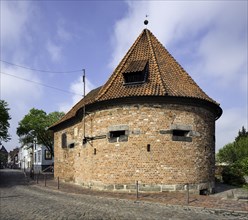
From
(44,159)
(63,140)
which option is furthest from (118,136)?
(44,159)

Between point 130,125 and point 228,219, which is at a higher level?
point 130,125

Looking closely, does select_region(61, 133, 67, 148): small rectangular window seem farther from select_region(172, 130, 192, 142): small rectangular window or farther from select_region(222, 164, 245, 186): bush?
select_region(222, 164, 245, 186): bush

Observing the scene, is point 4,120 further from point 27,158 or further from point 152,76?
point 27,158

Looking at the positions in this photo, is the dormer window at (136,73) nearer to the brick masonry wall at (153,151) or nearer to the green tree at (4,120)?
the brick masonry wall at (153,151)

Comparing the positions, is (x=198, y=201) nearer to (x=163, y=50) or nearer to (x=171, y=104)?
(x=171, y=104)

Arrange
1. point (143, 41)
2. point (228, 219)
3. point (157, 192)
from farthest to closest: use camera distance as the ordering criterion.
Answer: point (143, 41), point (157, 192), point (228, 219)

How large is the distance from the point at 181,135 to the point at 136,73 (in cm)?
438

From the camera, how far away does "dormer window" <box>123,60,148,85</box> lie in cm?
1758

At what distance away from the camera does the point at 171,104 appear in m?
17.0

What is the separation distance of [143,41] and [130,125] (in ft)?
21.5

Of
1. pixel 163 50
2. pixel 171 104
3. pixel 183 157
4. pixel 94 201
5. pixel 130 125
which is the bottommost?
pixel 94 201

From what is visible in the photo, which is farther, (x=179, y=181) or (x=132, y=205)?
(x=179, y=181)

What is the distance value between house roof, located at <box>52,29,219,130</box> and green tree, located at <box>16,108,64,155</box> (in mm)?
31680

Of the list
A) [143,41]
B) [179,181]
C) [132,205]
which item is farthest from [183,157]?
[143,41]
